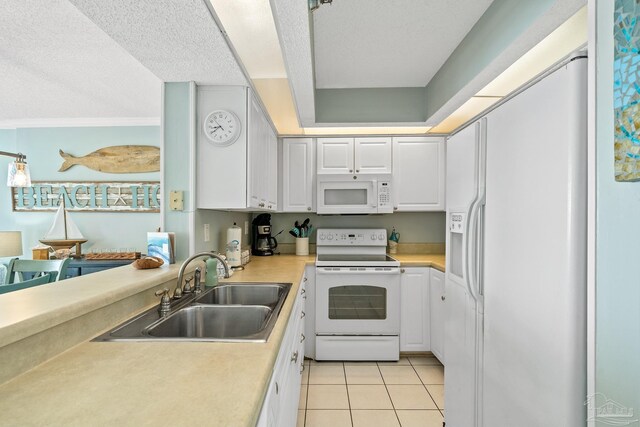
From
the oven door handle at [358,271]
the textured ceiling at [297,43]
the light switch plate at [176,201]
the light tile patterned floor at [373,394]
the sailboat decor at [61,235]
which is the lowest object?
the light tile patterned floor at [373,394]

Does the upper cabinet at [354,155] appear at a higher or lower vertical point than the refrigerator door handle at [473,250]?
higher

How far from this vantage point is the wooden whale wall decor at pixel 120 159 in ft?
13.3

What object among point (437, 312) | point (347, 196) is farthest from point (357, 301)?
point (347, 196)

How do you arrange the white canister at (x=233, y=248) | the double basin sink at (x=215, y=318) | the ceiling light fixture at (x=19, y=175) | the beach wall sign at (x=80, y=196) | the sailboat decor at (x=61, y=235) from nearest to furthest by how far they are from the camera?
the double basin sink at (x=215, y=318), the white canister at (x=233, y=248), the ceiling light fixture at (x=19, y=175), the sailboat decor at (x=61, y=235), the beach wall sign at (x=80, y=196)

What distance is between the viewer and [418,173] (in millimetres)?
3330

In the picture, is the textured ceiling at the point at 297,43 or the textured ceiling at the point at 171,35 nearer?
the textured ceiling at the point at 171,35

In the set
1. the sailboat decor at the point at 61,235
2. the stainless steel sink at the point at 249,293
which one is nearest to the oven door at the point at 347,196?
the stainless steel sink at the point at 249,293

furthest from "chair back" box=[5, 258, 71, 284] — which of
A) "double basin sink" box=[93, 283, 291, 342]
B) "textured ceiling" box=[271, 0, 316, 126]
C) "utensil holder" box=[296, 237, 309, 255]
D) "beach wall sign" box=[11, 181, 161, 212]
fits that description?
"textured ceiling" box=[271, 0, 316, 126]

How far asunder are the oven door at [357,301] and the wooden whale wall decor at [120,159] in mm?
2687

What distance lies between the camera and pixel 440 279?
2.80 metres

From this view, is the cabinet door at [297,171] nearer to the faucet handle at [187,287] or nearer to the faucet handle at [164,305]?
the faucet handle at [187,287]

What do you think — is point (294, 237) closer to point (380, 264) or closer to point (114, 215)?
point (380, 264)

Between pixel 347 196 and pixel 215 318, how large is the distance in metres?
2.00

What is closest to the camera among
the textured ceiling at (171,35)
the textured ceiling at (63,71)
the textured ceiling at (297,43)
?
the textured ceiling at (171,35)
